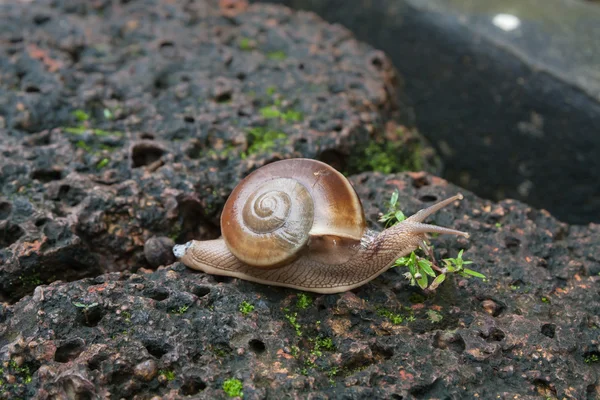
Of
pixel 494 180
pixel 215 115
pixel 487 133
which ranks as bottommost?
pixel 494 180

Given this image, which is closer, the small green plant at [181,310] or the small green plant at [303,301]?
the small green plant at [181,310]

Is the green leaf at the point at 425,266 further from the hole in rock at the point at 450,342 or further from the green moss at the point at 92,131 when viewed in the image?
the green moss at the point at 92,131

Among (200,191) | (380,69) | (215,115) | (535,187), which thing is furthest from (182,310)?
(535,187)

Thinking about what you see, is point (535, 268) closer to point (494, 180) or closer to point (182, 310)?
point (182, 310)

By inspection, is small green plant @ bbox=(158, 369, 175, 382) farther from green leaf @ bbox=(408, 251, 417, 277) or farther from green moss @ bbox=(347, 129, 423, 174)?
green moss @ bbox=(347, 129, 423, 174)

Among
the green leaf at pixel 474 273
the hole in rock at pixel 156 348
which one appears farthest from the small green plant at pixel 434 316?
the hole in rock at pixel 156 348
